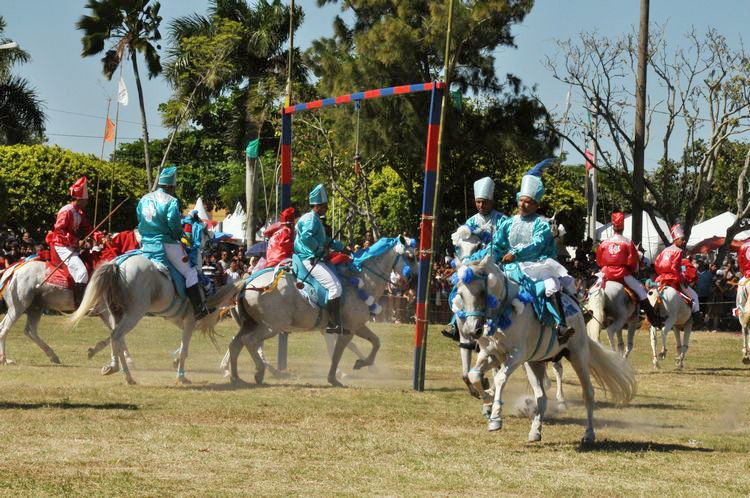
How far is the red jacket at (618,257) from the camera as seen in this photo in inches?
768

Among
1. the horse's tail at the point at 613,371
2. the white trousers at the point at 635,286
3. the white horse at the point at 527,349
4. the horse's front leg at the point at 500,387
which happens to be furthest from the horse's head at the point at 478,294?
the white trousers at the point at 635,286

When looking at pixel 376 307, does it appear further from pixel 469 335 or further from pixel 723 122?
pixel 723 122

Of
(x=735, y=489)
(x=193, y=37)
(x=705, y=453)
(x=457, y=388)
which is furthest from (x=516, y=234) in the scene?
(x=193, y=37)

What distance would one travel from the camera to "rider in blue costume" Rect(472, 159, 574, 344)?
11.6 metres

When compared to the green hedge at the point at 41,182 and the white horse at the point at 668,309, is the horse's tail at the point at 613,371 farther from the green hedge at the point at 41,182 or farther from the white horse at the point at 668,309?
the green hedge at the point at 41,182

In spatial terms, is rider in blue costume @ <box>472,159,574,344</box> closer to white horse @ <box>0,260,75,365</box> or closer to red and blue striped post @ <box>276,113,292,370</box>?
red and blue striped post @ <box>276,113,292,370</box>

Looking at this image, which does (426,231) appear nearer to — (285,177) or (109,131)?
(285,177)

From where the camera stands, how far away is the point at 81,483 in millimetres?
8641

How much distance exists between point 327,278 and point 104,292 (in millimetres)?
3011

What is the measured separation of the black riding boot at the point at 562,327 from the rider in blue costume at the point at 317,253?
521 centimetres

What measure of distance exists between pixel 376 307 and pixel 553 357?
5.27 metres

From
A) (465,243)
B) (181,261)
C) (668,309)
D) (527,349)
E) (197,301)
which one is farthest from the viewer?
(668,309)

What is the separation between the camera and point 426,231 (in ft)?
51.7

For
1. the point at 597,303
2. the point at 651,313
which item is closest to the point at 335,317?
the point at 597,303
